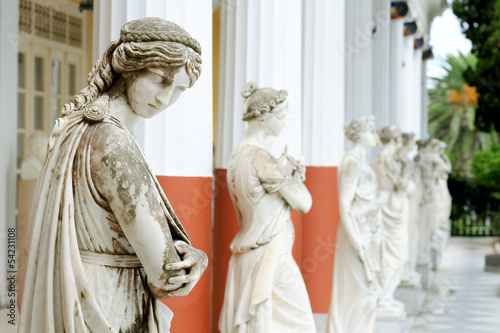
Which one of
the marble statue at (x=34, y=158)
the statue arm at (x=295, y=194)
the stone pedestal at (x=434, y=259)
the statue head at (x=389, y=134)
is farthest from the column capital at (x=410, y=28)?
the statue arm at (x=295, y=194)

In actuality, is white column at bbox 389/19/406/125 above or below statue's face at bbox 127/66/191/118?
above

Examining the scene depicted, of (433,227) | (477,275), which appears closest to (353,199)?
(433,227)

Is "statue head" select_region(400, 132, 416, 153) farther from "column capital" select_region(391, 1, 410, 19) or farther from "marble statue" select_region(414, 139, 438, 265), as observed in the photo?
"column capital" select_region(391, 1, 410, 19)

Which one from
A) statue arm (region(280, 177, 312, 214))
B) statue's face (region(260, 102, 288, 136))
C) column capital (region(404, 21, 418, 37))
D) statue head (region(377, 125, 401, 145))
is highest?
column capital (region(404, 21, 418, 37))

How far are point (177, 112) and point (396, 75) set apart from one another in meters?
10.8

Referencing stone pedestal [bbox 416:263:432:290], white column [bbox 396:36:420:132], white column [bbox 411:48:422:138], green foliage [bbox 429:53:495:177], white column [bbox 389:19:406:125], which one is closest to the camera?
stone pedestal [bbox 416:263:432:290]

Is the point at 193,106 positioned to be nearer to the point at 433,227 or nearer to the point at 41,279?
the point at 41,279

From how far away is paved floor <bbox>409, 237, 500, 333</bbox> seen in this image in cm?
1041

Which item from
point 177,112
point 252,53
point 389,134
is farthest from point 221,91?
point 389,134

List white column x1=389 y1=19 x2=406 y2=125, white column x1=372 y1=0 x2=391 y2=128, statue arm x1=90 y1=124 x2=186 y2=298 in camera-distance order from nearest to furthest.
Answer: statue arm x1=90 y1=124 x2=186 y2=298 → white column x1=372 y1=0 x2=391 y2=128 → white column x1=389 y1=19 x2=406 y2=125

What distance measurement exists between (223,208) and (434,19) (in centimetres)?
1633

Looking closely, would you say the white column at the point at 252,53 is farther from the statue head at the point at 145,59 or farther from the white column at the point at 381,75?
the white column at the point at 381,75

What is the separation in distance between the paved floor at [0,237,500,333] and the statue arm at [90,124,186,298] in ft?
13.8

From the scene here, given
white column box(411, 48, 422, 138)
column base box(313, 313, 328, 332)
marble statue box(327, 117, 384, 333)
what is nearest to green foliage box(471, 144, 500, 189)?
white column box(411, 48, 422, 138)
